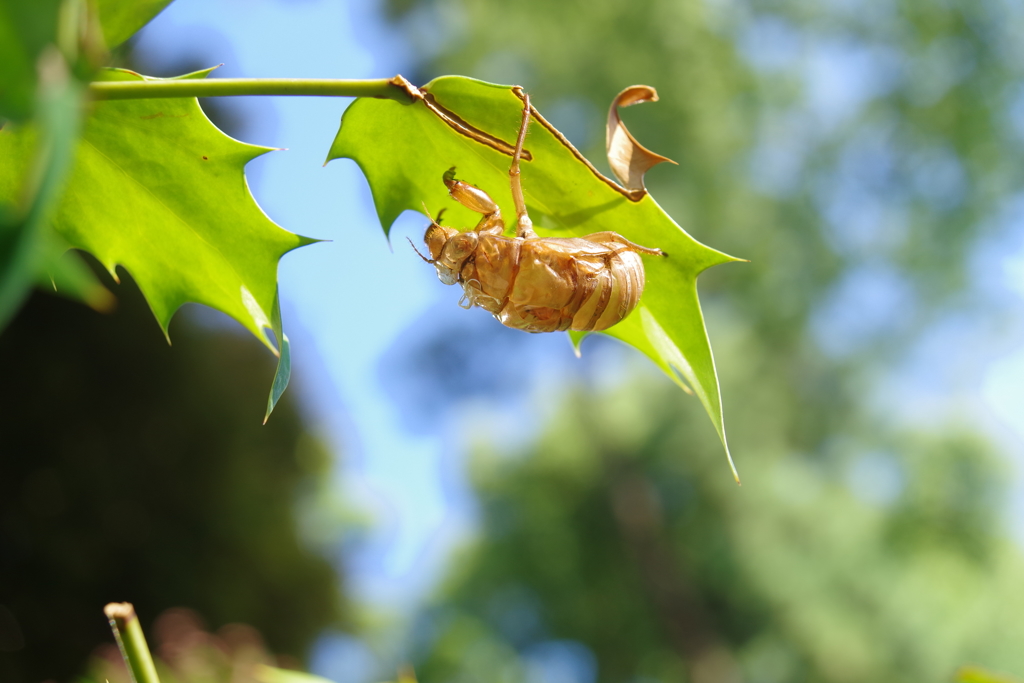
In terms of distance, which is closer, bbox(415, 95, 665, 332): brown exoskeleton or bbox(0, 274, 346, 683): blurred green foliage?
bbox(415, 95, 665, 332): brown exoskeleton

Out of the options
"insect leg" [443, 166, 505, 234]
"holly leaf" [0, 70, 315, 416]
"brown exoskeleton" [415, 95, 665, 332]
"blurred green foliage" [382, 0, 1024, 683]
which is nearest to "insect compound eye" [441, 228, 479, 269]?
"brown exoskeleton" [415, 95, 665, 332]

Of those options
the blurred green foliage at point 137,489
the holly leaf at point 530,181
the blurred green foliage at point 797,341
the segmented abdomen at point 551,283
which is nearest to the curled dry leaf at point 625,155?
the holly leaf at point 530,181

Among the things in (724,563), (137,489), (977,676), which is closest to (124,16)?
(977,676)

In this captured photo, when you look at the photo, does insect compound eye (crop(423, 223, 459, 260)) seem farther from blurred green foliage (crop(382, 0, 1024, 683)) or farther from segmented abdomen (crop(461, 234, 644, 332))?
blurred green foliage (crop(382, 0, 1024, 683))

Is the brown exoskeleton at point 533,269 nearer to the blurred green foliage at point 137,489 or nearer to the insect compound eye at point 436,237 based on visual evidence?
the insect compound eye at point 436,237

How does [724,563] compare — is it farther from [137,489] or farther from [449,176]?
[449,176]

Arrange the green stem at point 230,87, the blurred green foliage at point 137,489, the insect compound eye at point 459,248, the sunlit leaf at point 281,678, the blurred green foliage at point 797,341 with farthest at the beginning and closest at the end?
the blurred green foliage at point 797,341
the blurred green foliage at point 137,489
the insect compound eye at point 459,248
the sunlit leaf at point 281,678
the green stem at point 230,87

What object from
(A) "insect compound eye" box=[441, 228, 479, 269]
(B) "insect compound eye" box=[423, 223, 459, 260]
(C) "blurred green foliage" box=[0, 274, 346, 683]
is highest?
(B) "insect compound eye" box=[423, 223, 459, 260]

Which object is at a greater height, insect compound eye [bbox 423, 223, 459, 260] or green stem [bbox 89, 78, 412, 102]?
insect compound eye [bbox 423, 223, 459, 260]
